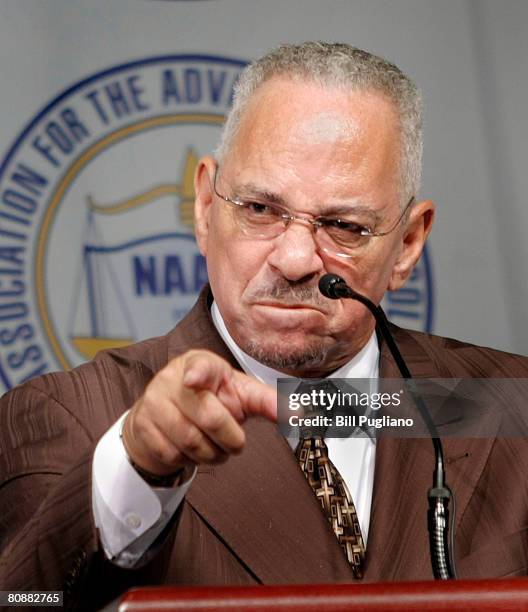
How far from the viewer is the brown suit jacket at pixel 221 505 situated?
1.32 metres

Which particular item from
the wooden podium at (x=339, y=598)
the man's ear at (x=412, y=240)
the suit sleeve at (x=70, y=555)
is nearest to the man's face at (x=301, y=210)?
the man's ear at (x=412, y=240)

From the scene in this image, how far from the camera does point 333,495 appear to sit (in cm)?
164

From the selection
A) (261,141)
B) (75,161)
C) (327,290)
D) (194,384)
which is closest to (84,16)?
(75,161)

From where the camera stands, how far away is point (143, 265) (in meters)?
2.38

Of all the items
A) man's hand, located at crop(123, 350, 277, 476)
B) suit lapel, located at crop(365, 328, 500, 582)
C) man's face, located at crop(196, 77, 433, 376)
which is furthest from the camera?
man's face, located at crop(196, 77, 433, 376)

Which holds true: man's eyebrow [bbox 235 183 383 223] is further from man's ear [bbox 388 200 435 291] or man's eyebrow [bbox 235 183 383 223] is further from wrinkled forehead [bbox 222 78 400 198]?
man's ear [bbox 388 200 435 291]

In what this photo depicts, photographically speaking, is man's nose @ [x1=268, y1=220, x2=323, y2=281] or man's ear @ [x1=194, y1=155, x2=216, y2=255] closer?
man's nose @ [x1=268, y1=220, x2=323, y2=281]

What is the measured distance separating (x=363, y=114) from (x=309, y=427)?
55 cm

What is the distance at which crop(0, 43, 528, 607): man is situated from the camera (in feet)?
4.31

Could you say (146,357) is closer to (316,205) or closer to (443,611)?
(316,205)

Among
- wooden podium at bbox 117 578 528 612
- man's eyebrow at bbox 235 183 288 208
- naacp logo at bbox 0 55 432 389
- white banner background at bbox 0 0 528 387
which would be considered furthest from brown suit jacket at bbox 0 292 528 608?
white banner background at bbox 0 0 528 387

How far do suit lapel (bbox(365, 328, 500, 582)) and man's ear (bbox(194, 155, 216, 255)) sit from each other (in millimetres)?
416

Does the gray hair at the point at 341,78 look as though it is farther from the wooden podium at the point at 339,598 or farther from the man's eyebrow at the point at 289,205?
the wooden podium at the point at 339,598

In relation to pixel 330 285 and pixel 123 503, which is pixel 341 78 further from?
pixel 123 503
